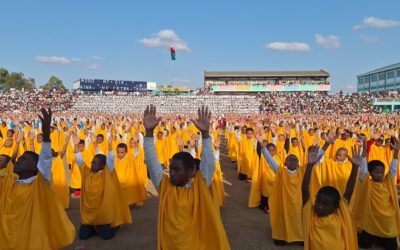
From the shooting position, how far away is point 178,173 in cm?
339

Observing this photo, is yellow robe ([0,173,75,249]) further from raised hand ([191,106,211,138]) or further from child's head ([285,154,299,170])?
child's head ([285,154,299,170])

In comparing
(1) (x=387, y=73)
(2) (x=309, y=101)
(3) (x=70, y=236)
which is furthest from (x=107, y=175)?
(1) (x=387, y=73)

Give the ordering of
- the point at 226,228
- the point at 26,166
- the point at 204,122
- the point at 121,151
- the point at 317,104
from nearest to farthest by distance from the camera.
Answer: the point at 204,122 < the point at 26,166 < the point at 226,228 < the point at 121,151 < the point at 317,104

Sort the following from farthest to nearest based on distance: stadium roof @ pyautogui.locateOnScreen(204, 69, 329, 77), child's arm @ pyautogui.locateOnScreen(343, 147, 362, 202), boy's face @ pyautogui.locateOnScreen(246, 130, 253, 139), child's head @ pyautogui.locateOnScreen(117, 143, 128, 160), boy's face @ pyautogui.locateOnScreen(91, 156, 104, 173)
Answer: stadium roof @ pyautogui.locateOnScreen(204, 69, 329, 77) → boy's face @ pyautogui.locateOnScreen(246, 130, 253, 139) → child's head @ pyautogui.locateOnScreen(117, 143, 128, 160) → boy's face @ pyautogui.locateOnScreen(91, 156, 104, 173) → child's arm @ pyautogui.locateOnScreen(343, 147, 362, 202)

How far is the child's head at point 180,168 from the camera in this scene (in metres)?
3.37

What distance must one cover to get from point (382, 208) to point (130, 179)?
192 inches

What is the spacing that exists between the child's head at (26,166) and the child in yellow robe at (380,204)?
432 cm

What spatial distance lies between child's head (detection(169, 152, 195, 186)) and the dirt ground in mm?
3148

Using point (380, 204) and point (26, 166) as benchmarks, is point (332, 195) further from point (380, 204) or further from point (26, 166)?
→ point (26, 166)

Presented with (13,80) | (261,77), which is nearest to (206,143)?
(261,77)

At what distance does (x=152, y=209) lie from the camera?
846 centimetres

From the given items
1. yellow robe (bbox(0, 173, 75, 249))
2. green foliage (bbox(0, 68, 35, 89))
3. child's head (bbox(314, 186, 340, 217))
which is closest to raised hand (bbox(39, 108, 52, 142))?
yellow robe (bbox(0, 173, 75, 249))

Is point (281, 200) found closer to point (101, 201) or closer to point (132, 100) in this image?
point (101, 201)

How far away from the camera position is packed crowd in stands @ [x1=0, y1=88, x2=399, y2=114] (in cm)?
A: 4084
